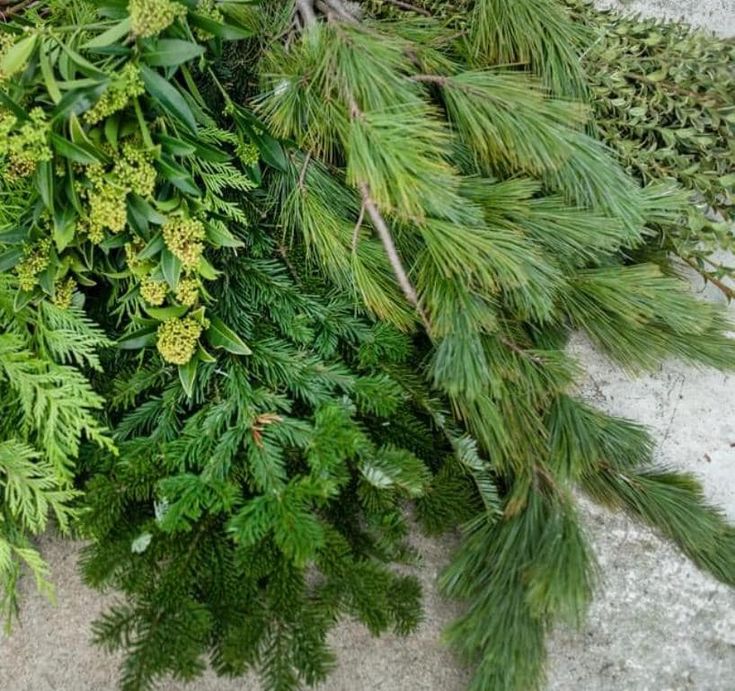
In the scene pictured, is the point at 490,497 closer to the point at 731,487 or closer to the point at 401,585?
the point at 401,585

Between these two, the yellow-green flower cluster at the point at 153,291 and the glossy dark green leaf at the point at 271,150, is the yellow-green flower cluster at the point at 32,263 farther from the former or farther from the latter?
the glossy dark green leaf at the point at 271,150

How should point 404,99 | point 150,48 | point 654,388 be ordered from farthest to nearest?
point 654,388 < point 404,99 < point 150,48

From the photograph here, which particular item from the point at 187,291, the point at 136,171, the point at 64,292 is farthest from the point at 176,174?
the point at 64,292

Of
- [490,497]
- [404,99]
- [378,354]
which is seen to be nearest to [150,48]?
[404,99]

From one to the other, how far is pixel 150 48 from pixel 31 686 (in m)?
A: 0.97

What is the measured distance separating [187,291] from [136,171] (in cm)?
17

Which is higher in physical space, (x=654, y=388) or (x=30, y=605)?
(x=654, y=388)

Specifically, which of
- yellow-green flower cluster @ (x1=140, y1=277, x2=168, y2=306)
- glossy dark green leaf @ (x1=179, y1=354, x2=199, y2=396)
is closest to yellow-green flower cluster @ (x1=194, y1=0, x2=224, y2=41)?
yellow-green flower cluster @ (x1=140, y1=277, x2=168, y2=306)

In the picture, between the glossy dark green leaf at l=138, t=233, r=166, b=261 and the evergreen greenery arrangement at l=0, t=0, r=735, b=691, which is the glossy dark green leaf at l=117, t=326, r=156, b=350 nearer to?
the evergreen greenery arrangement at l=0, t=0, r=735, b=691

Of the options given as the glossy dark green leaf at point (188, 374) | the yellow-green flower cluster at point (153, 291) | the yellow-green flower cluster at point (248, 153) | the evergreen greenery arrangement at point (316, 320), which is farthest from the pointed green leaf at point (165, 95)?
the glossy dark green leaf at point (188, 374)

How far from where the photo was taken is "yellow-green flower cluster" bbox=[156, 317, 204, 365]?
919 mm

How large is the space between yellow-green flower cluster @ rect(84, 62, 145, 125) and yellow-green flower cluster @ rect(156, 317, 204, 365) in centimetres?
28

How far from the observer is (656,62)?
1.09m

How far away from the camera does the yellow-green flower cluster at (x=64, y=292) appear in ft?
3.20
